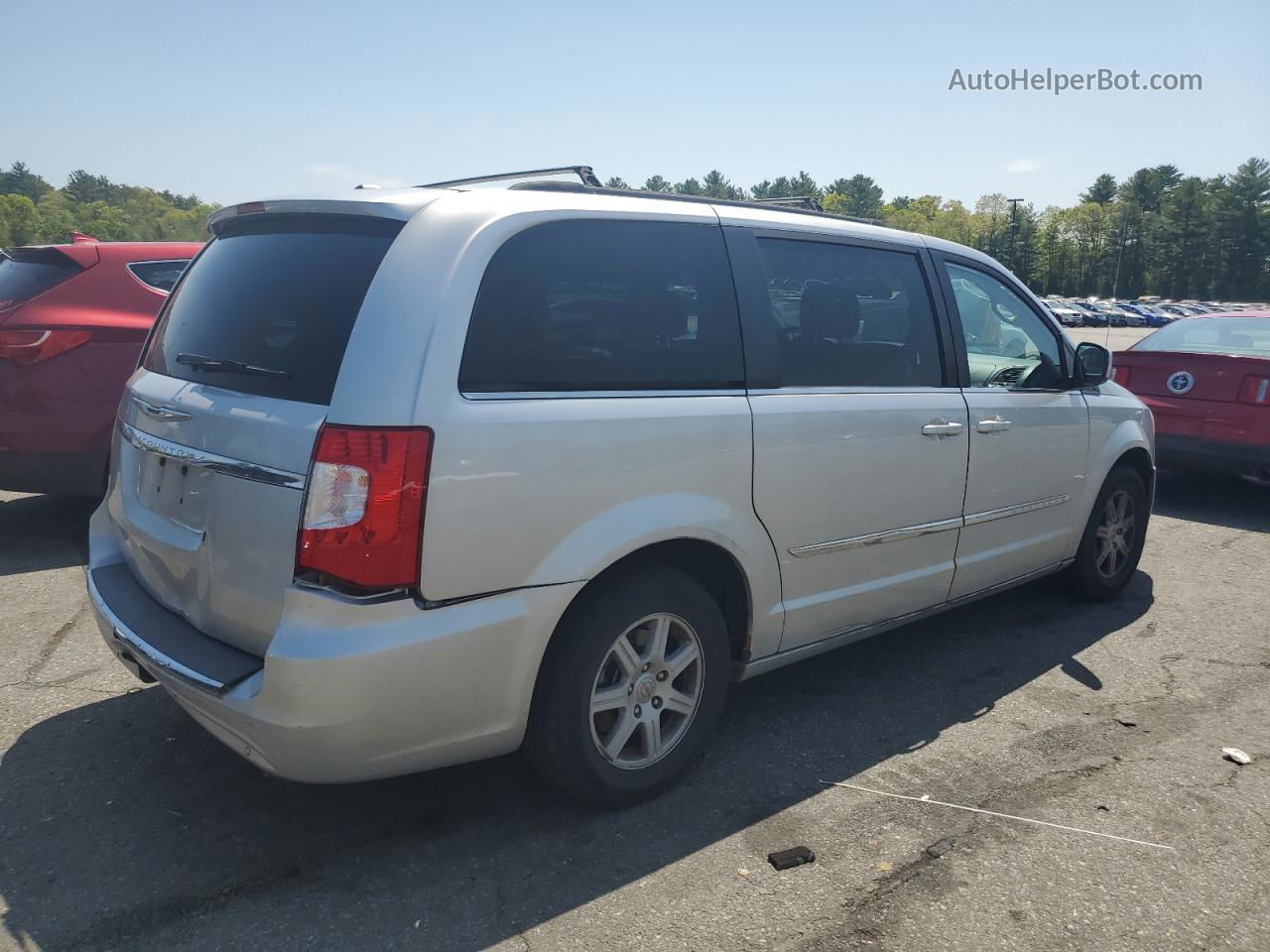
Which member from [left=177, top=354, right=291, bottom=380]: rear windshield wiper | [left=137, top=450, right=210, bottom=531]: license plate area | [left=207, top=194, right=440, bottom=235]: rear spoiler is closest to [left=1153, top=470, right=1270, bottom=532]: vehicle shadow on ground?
[left=207, top=194, right=440, bottom=235]: rear spoiler

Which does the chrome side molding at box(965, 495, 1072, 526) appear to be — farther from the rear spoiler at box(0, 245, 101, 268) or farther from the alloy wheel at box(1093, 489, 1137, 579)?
the rear spoiler at box(0, 245, 101, 268)

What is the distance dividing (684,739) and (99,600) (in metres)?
1.91

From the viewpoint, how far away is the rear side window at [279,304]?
258cm

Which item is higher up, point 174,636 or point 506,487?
point 506,487

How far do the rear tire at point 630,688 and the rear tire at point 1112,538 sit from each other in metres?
2.73

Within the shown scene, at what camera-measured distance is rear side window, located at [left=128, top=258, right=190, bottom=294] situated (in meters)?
5.75

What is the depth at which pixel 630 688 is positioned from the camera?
2963mm

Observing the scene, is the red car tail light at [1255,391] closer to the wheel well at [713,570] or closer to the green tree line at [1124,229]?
the wheel well at [713,570]

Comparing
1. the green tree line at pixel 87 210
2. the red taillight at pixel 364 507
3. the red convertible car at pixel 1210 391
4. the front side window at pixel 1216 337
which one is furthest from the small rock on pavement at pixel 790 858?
the green tree line at pixel 87 210

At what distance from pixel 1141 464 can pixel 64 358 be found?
235 inches

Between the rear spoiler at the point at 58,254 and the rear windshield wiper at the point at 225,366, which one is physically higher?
the rear spoiler at the point at 58,254

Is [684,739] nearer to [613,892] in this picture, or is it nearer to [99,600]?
[613,892]

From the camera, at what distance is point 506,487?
8.29 feet

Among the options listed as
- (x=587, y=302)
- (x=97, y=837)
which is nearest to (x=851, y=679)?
(x=587, y=302)
